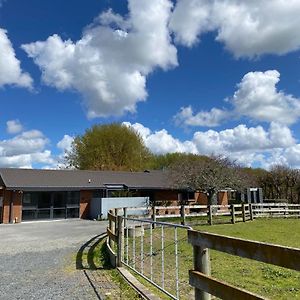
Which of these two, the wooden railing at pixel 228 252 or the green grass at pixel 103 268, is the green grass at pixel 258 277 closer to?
the green grass at pixel 103 268

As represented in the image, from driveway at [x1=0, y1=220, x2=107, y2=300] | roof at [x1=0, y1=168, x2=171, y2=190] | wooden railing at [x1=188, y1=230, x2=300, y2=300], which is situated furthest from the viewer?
roof at [x1=0, y1=168, x2=171, y2=190]

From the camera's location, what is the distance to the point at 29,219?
2920 cm

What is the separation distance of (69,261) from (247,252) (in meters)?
7.46

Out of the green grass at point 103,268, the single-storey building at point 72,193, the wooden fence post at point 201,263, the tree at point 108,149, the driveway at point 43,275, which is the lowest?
the driveway at point 43,275

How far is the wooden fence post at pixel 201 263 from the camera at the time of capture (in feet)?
13.1

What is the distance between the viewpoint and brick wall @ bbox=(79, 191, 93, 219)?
3194 cm

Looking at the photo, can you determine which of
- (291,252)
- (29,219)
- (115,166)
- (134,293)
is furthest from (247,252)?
(115,166)

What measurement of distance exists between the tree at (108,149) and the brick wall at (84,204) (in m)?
19.5

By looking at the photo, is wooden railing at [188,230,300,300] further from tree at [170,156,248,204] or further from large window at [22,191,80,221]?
large window at [22,191,80,221]

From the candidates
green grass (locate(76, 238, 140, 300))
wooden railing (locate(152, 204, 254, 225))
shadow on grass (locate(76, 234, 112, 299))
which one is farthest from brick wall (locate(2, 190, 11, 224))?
green grass (locate(76, 238, 140, 300))

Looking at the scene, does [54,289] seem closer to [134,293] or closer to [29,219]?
[134,293]

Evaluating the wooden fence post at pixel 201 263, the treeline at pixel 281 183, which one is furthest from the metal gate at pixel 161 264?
the treeline at pixel 281 183

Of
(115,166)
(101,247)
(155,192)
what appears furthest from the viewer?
(115,166)

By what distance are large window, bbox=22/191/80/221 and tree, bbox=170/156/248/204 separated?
356 inches
